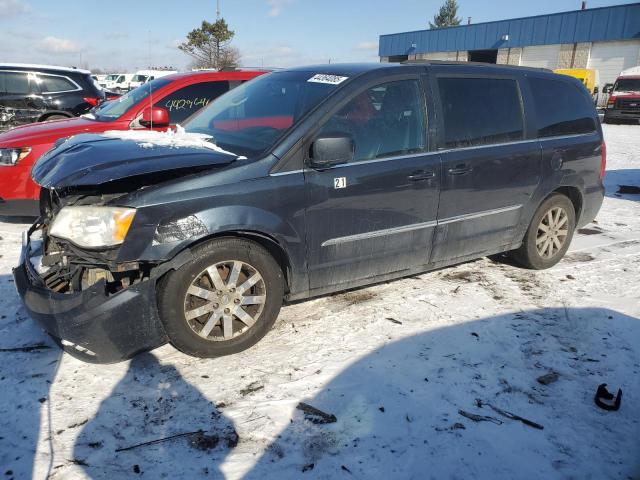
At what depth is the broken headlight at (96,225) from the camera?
105 inches

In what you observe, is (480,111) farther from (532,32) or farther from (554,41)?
(532,32)

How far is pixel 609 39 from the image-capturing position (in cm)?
3316

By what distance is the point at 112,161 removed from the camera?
112 inches

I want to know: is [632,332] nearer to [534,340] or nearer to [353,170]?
[534,340]

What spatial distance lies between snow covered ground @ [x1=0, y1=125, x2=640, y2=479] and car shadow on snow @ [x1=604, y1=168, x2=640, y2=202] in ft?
16.6

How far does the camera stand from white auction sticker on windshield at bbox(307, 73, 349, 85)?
3.45 metres

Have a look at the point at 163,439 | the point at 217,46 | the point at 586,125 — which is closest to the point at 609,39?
the point at 217,46

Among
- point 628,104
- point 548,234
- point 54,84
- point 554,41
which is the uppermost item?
point 554,41

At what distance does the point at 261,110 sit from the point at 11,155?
3260mm

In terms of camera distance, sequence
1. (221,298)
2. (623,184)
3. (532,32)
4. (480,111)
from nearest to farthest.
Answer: (221,298) < (480,111) < (623,184) < (532,32)

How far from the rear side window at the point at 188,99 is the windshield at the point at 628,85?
23656mm

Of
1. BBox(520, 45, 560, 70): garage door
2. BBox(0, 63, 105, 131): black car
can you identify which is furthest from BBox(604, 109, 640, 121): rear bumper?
BBox(0, 63, 105, 131): black car

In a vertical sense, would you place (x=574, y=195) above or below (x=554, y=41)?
below

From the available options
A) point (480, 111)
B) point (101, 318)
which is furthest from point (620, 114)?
point (101, 318)
